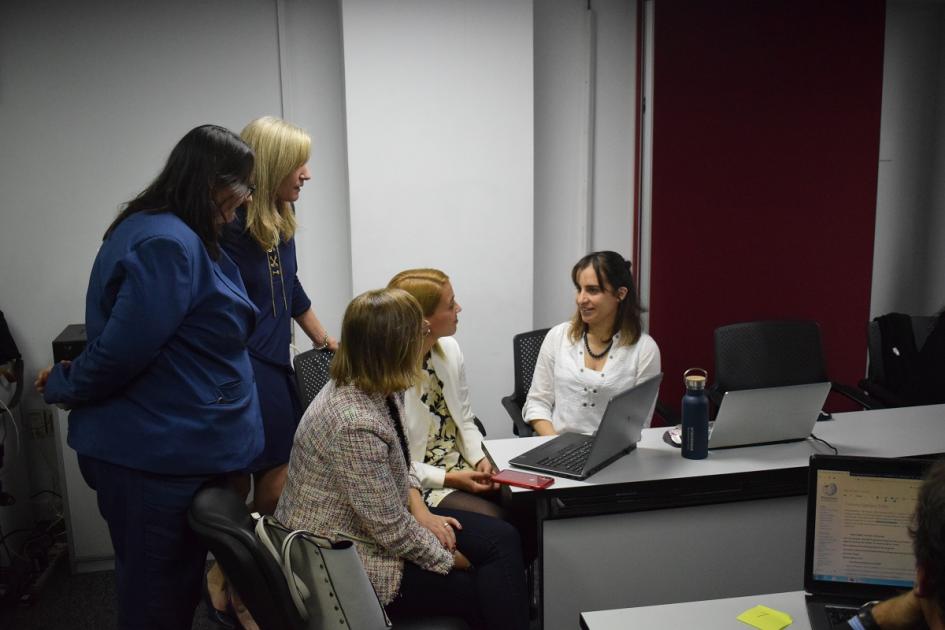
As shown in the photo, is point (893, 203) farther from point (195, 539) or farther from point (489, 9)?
point (195, 539)

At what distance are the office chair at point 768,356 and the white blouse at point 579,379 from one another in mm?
570

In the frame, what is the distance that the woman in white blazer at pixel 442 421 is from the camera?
250 cm

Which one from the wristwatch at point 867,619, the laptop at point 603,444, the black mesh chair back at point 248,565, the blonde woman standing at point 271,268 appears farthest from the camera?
the blonde woman standing at point 271,268

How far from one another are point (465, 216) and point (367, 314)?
163 centimetres

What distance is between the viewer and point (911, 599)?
1.39 m

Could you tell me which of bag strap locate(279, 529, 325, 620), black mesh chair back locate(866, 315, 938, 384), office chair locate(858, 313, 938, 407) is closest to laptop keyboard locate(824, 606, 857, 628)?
bag strap locate(279, 529, 325, 620)

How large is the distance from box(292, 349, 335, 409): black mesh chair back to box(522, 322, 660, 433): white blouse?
0.76 meters

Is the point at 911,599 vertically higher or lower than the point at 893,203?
lower

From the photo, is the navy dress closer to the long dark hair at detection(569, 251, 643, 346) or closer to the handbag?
the handbag

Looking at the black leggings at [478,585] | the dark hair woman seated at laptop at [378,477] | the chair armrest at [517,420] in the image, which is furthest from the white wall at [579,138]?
the dark hair woman seated at laptop at [378,477]

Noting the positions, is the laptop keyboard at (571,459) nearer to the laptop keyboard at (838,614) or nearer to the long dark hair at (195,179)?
the laptop keyboard at (838,614)

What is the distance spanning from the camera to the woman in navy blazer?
5.55ft

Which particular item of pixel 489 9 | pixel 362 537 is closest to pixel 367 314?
pixel 362 537

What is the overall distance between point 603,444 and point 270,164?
129 cm
